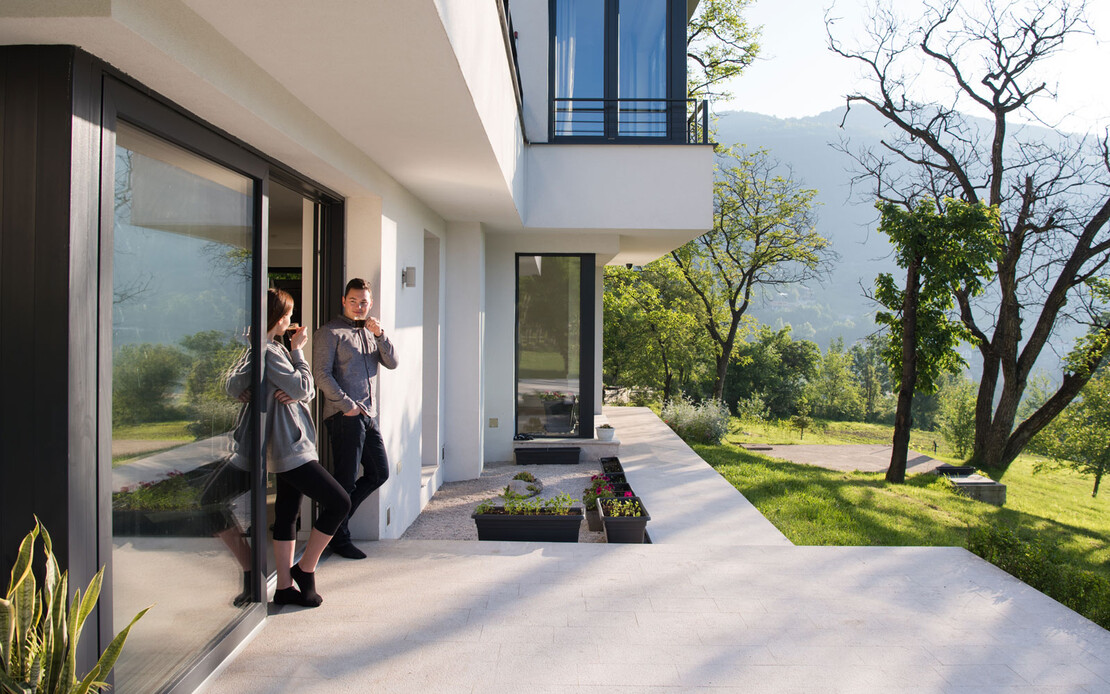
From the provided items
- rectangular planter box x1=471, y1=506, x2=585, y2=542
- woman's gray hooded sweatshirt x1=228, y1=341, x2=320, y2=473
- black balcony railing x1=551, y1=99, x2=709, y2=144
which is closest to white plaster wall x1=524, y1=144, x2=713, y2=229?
black balcony railing x1=551, y1=99, x2=709, y2=144

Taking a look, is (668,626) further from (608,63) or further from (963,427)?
(963,427)

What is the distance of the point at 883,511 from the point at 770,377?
31357 millimetres

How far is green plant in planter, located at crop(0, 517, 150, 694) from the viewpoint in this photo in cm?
176

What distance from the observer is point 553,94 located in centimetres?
884

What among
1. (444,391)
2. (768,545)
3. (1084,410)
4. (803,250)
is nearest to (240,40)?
(768,545)

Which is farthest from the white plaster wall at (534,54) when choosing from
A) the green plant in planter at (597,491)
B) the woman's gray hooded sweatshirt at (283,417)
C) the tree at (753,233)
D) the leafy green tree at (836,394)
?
the leafy green tree at (836,394)

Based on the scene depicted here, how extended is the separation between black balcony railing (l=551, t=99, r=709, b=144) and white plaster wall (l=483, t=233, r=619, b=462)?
4.21 ft

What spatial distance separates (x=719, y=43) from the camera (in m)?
21.2

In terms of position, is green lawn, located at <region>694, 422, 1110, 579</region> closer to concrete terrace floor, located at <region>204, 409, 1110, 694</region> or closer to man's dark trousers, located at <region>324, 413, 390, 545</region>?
concrete terrace floor, located at <region>204, 409, 1110, 694</region>

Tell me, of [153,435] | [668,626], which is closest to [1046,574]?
[668,626]

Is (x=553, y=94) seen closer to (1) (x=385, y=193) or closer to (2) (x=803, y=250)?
(1) (x=385, y=193)

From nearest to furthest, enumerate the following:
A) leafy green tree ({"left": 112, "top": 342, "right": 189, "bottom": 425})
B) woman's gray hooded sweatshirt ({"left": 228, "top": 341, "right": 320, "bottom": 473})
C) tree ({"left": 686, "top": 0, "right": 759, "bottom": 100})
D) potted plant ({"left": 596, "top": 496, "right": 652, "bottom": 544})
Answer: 1. leafy green tree ({"left": 112, "top": 342, "right": 189, "bottom": 425})
2. woman's gray hooded sweatshirt ({"left": 228, "top": 341, "right": 320, "bottom": 473})
3. potted plant ({"left": 596, "top": 496, "right": 652, "bottom": 544})
4. tree ({"left": 686, "top": 0, "right": 759, "bottom": 100})

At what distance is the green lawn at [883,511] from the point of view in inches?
287

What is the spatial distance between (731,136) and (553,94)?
128m
